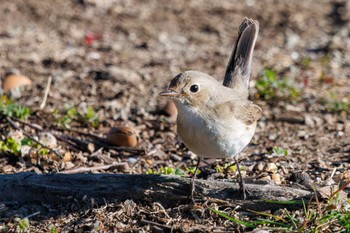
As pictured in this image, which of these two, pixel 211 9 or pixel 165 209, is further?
pixel 211 9

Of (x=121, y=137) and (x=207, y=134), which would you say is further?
(x=121, y=137)

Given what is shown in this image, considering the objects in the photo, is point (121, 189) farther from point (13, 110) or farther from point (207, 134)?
point (13, 110)

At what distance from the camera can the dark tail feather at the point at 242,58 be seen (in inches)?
254

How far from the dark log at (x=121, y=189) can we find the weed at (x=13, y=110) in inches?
63.6

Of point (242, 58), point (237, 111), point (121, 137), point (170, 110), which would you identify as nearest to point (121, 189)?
point (237, 111)

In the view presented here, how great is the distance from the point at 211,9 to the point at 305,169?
20.5 ft

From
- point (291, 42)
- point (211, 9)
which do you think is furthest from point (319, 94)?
point (211, 9)

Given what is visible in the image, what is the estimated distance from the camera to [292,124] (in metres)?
7.73

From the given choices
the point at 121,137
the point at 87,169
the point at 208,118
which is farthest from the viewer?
the point at 121,137

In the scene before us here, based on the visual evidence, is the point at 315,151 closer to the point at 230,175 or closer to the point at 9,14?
the point at 230,175

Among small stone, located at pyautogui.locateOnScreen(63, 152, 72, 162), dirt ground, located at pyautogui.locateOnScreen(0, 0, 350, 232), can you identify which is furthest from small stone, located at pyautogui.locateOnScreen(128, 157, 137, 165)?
small stone, located at pyautogui.locateOnScreen(63, 152, 72, 162)

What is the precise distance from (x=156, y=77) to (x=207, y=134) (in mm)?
4133

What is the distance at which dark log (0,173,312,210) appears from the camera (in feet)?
16.5

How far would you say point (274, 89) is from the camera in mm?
8359
